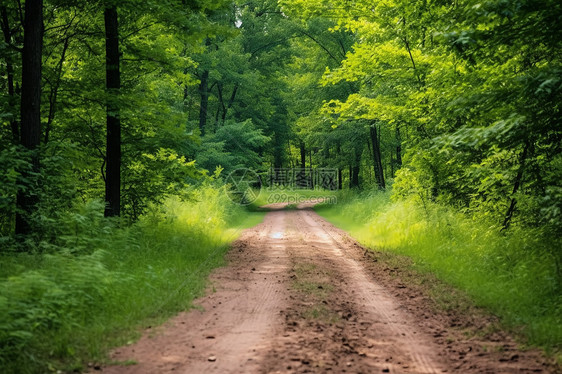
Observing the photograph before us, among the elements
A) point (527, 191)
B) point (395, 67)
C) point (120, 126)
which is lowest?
point (527, 191)

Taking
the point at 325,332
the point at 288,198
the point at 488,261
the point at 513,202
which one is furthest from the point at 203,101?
the point at 325,332

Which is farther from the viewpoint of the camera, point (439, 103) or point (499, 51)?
point (439, 103)

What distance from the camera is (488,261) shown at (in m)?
8.68

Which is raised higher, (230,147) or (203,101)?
(203,101)

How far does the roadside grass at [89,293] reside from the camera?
15.2 ft

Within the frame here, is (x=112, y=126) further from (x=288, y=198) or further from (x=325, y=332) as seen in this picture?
(x=288, y=198)

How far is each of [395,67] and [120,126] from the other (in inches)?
370

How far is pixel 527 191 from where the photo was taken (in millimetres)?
10266

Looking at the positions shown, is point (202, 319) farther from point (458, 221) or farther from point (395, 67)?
point (395, 67)

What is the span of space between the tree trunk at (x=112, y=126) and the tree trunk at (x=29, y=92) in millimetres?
2288

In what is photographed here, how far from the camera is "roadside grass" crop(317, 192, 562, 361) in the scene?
5930 mm

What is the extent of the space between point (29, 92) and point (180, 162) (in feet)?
16.8

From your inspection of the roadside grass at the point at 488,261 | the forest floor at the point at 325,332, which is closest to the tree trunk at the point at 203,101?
the roadside grass at the point at 488,261

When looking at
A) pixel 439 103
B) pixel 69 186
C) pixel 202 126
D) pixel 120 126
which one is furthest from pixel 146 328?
pixel 202 126
